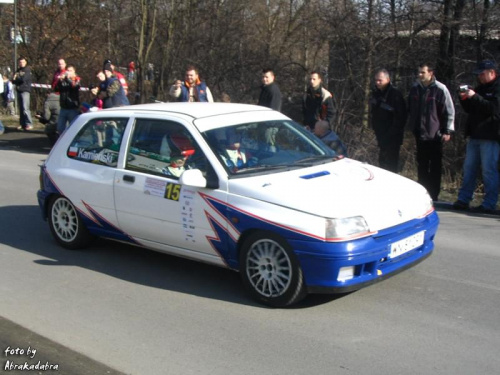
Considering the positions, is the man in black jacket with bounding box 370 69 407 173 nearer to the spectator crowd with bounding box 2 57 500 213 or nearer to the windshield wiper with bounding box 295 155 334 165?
the spectator crowd with bounding box 2 57 500 213

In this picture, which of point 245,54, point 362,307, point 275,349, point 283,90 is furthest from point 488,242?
point 245,54

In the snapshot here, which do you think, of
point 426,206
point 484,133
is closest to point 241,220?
point 426,206

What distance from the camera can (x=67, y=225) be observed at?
24.8 feet

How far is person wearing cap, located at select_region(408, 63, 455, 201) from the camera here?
32.2 ft

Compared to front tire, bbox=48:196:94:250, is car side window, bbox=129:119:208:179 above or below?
above

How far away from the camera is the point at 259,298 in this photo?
575cm

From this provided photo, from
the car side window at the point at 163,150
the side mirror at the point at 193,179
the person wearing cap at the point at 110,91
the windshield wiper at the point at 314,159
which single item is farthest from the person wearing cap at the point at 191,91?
the side mirror at the point at 193,179

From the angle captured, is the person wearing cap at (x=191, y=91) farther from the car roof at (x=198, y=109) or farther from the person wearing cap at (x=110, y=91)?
the car roof at (x=198, y=109)

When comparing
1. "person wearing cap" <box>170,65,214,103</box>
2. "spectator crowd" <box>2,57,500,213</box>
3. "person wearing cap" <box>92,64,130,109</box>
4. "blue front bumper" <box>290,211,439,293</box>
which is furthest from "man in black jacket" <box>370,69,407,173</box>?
"person wearing cap" <box>92,64,130,109</box>

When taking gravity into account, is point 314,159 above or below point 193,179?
above

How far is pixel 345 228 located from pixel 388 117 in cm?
560

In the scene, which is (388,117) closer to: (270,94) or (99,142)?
(270,94)

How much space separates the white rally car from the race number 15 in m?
0.01

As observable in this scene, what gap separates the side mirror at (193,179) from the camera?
5891 millimetres
